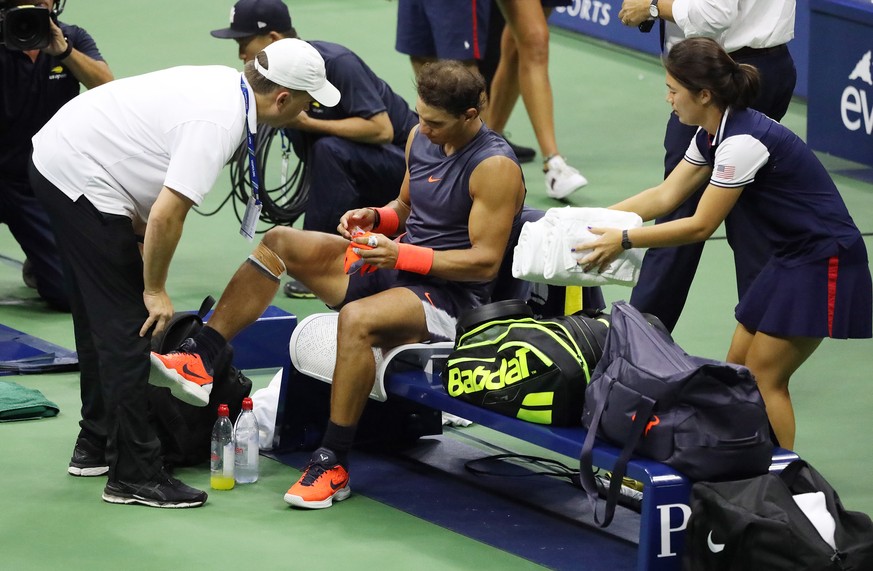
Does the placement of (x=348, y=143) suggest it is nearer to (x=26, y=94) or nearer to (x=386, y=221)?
(x=26, y=94)

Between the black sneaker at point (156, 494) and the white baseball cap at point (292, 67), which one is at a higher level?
the white baseball cap at point (292, 67)

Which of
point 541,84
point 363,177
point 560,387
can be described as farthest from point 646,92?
point 560,387

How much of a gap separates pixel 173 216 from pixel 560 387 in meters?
1.26

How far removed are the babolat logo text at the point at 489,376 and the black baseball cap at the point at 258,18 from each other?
2629 mm

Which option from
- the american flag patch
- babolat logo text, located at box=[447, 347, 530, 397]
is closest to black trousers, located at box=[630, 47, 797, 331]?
the american flag patch

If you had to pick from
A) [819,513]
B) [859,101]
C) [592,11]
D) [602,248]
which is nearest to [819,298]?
[602,248]

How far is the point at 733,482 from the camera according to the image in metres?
4.52

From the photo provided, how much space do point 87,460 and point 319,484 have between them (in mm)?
854

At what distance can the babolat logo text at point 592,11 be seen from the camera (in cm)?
1283

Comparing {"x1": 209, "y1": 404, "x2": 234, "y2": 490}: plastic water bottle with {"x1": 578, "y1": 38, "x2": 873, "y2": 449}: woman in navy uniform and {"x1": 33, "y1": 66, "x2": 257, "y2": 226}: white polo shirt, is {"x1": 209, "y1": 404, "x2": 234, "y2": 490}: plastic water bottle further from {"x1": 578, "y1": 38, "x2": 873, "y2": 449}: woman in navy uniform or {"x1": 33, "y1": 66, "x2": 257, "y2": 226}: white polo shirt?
{"x1": 578, "y1": 38, "x2": 873, "y2": 449}: woman in navy uniform

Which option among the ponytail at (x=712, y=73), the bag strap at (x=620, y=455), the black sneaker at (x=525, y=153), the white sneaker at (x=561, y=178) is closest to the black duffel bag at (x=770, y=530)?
the bag strap at (x=620, y=455)

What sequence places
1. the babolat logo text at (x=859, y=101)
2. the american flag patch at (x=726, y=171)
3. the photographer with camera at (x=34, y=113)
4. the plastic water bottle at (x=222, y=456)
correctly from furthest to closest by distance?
the babolat logo text at (x=859, y=101) < the photographer with camera at (x=34, y=113) < the plastic water bottle at (x=222, y=456) < the american flag patch at (x=726, y=171)

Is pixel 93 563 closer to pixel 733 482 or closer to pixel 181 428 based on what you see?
pixel 181 428

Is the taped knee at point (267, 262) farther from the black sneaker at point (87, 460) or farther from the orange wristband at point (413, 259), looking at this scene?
the black sneaker at point (87, 460)
